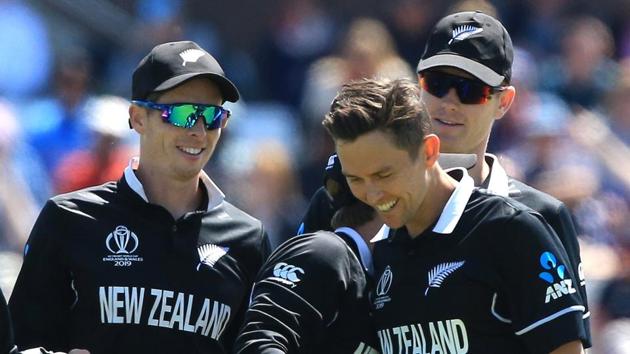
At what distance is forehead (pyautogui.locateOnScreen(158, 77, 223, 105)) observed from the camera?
4832 mm

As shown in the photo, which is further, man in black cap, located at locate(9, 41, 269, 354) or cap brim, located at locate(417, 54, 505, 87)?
cap brim, located at locate(417, 54, 505, 87)

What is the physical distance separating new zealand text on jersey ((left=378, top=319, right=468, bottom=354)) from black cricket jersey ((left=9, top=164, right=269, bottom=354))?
2.76 ft

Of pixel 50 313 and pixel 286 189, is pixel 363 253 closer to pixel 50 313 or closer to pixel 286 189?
pixel 50 313

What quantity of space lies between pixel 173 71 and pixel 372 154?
1.08 meters

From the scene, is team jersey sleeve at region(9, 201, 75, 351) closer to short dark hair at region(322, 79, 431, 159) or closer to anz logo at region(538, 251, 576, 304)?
short dark hair at region(322, 79, 431, 159)

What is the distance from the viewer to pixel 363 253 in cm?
438

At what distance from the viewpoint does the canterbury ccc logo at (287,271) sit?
13.3 ft

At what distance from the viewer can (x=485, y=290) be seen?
398 cm

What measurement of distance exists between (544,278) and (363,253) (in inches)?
26.9

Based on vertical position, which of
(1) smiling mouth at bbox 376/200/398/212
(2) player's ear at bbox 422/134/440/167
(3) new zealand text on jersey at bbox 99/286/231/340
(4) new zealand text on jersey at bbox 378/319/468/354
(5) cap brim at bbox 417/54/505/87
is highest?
(5) cap brim at bbox 417/54/505/87

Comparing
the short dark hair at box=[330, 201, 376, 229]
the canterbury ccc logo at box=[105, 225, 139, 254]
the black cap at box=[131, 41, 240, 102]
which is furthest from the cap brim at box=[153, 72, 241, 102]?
the short dark hair at box=[330, 201, 376, 229]

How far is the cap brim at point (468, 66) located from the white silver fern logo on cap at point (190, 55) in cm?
83

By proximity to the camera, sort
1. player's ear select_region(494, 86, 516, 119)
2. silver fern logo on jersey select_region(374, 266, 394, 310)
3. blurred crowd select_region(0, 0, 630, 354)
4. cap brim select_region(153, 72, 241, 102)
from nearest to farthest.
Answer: silver fern logo on jersey select_region(374, 266, 394, 310) → cap brim select_region(153, 72, 241, 102) → player's ear select_region(494, 86, 516, 119) → blurred crowd select_region(0, 0, 630, 354)

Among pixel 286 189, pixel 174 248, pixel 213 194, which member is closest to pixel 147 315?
pixel 174 248
